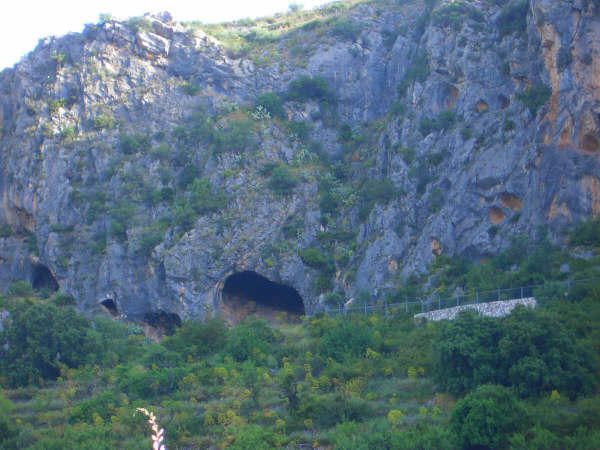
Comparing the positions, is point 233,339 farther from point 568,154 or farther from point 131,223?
point 568,154

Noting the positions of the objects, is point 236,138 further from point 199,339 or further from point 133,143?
point 199,339

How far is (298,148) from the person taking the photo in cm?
5962

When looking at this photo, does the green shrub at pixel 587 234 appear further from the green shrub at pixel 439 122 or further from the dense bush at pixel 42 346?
the dense bush at pixel 42 346

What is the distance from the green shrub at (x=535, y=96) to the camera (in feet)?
153

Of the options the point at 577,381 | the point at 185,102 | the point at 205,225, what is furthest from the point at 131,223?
the point at 577,381

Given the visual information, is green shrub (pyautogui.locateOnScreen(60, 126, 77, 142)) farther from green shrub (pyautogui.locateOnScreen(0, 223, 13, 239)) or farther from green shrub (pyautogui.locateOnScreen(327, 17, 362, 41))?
green shrub (pyautogui.locateOnScreen(327, 17, 362, 41))

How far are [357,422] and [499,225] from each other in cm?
1618

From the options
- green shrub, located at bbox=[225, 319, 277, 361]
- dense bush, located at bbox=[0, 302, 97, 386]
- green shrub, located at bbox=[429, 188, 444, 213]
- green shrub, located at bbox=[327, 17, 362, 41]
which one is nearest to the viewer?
green shrub, located at bbox=[225, 319, 277, 361]

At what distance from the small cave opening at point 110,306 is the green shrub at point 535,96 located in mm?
26235

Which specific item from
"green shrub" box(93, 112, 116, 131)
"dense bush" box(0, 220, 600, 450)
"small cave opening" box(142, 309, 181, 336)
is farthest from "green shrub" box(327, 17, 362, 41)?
"small cave opening" box(142, 309, 181, 336)

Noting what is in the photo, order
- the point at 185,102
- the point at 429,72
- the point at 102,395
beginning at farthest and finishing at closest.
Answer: the point at 185,102 < the point at 429,72 < the point at 102,395

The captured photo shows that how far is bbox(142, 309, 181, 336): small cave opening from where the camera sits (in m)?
53.9

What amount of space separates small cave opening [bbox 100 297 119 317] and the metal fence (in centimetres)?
1306

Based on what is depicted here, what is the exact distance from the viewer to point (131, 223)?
56.5m
